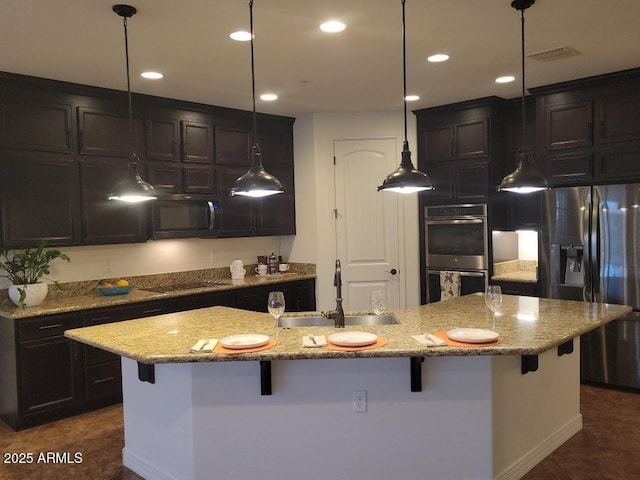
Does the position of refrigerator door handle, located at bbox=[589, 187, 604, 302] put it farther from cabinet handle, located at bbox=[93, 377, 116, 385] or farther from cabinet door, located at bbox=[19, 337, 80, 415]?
cabinet door, located at bbox=[19, 337, 80, 415]

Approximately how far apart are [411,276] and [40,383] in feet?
11.6

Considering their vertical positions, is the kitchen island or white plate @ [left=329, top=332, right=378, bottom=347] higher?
white plate @ [left=329, top=332, right=378, bottom=347]

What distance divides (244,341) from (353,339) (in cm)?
51

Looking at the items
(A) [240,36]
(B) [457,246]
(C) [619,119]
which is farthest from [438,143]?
(A) [240,36]

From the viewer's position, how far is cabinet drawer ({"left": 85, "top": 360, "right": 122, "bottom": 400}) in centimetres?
412

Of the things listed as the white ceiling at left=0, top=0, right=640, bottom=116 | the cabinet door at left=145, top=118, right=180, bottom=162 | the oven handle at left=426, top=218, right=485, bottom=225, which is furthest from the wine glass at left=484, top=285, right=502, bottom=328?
the cabinet door at left=145, top=118, right=180, bottom=162

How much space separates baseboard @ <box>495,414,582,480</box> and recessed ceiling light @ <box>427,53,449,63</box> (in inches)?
101

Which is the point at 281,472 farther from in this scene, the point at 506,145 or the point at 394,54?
the point at 506,145

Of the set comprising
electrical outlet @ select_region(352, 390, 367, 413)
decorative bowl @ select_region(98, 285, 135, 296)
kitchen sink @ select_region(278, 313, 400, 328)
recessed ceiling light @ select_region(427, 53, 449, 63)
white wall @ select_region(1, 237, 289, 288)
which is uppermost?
recessed ceiling light @ select_region(427, 53, 449, 63)

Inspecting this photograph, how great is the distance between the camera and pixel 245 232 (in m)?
5.59

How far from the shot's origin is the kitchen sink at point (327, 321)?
3.21m

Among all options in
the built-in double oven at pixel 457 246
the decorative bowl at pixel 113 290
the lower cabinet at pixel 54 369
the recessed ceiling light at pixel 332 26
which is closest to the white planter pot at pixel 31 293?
the lower cabinet at pixel 54 369

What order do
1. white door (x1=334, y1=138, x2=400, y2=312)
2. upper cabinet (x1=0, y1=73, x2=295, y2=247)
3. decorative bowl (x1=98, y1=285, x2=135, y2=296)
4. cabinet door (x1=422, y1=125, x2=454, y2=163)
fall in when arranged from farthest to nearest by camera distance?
white door (x1=334, y1=138, x2=400, y2=312) → cabinet door (x1=422, y1=125, x2=454, y2=163) → decorative bowl (x1=98, y1=285, x2=135, y2=296) → upper cabinet (x1=0, y1=73, x2=295, y2=247)

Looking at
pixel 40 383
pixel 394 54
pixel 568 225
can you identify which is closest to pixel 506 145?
pixel 568 225
